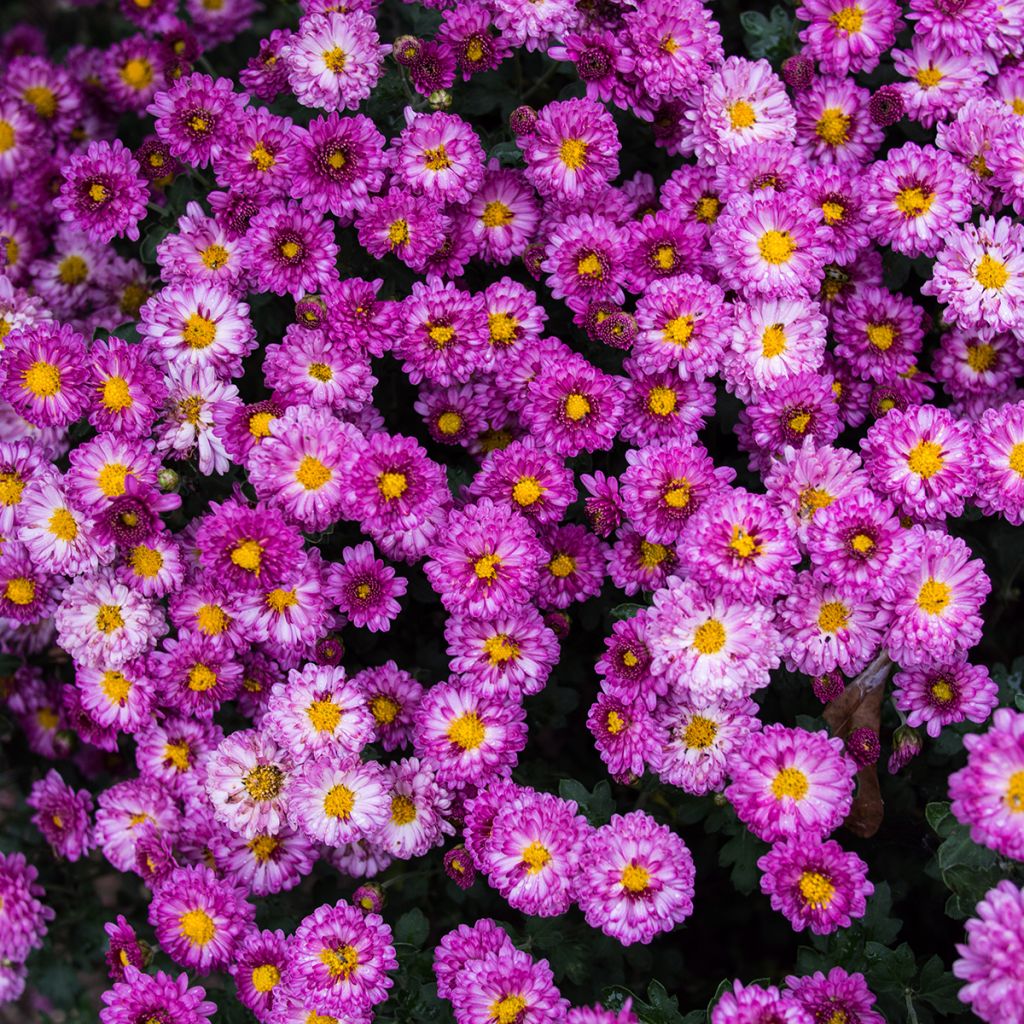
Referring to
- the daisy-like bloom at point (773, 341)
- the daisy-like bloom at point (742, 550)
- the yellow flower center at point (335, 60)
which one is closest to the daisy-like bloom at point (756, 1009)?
the daisy-like bloom at point (742, 550)

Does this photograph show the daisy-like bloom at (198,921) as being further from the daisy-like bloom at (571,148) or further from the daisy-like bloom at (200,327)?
the daisy-like bloom at (571,148)

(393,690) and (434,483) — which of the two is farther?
(393,690)

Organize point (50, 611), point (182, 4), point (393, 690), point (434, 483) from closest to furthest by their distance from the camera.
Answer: point (434, 483)
point (393, 690)
point (50, 611)
point (182, 4)

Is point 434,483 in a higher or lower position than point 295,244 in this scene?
lower

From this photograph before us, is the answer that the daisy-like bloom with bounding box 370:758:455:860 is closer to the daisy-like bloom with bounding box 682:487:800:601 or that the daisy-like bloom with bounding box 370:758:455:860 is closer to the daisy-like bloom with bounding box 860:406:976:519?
the daisy-like bloom with bounding box 682:487:800:601

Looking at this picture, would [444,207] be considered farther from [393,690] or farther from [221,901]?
[221,901]

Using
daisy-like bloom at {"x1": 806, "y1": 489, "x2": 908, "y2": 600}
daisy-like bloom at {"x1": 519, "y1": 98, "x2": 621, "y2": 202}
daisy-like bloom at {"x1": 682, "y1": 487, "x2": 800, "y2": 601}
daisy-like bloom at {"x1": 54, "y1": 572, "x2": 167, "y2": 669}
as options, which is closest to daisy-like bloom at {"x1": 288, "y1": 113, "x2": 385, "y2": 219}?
daisy-like bloom at {"x1": 519, "y1": 98, "x2": 621, "y2": 202}

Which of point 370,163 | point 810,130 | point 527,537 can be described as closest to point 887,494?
point 527,537
